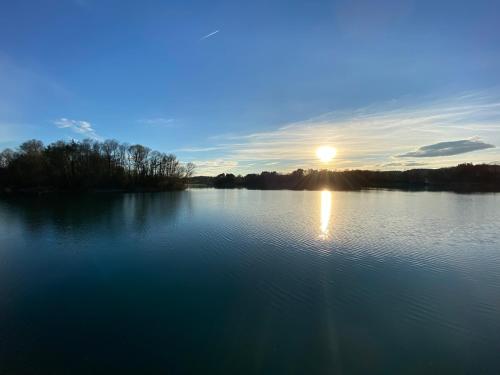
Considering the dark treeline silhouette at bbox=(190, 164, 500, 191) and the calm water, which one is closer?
the calm water

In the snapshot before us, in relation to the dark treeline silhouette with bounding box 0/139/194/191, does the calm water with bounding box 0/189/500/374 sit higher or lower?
lower

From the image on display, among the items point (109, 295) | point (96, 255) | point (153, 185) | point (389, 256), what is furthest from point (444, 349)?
point (153, 185)

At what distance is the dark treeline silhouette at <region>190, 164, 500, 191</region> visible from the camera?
97.8 metres

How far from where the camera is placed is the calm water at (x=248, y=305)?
594 cm

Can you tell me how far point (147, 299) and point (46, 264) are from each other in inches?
258

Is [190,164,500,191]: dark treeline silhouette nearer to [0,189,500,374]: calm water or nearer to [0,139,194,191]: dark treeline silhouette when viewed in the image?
[0,139,194,191]: dark treeline silhouette

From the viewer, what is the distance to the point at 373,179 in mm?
106812

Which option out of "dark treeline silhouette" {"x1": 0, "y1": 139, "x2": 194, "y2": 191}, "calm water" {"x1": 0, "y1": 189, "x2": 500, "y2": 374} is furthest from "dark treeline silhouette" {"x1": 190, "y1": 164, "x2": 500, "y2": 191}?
"calm water" {"x1": 0, "y1": 189, "x2": 500, "y2": 374}

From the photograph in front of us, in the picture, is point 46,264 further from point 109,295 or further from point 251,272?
point 251,272

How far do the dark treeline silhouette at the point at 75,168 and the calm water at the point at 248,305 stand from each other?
155 ft

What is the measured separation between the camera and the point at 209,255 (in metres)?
13.9

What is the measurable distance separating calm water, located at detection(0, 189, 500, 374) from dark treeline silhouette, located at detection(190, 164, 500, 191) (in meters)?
84.3

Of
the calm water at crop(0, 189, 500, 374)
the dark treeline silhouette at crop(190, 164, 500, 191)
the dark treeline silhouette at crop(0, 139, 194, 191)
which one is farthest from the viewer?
the dark treeline silhouette at crop(190, 164, 500, 191)

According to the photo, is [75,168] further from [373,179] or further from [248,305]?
[373,179]
